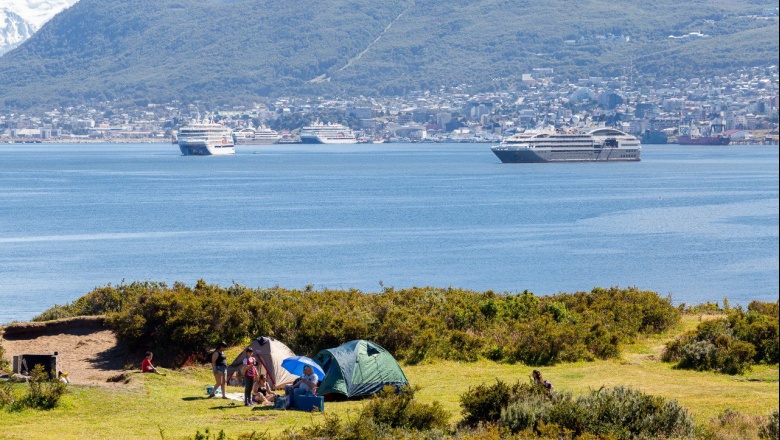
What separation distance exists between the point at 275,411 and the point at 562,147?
429ft

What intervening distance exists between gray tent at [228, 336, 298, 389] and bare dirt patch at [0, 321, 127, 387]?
2.21 metres

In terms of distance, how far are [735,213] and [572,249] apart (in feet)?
83.0

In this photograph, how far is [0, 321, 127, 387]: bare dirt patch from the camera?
66.8ft

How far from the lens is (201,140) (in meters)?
188

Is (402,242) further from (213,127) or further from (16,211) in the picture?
(213,127)

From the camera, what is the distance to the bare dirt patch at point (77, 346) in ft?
66.8

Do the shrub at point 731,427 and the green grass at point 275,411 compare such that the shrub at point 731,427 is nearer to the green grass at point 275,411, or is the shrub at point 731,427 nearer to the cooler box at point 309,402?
the green grass at point 275,411

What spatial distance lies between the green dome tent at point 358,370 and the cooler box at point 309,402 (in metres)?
0.85

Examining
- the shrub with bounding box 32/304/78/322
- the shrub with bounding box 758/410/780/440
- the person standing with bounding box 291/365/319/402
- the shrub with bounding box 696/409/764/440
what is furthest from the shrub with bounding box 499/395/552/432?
the shrub with bounding box 32/304/78/322

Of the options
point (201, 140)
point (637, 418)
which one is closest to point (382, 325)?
point (637, 418)

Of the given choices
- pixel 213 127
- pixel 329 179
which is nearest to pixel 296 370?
pixel 329 179

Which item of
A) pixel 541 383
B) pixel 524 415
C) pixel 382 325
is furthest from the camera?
pixel 382 325

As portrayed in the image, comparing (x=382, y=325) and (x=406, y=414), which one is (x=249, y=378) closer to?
(x=406, y=414)

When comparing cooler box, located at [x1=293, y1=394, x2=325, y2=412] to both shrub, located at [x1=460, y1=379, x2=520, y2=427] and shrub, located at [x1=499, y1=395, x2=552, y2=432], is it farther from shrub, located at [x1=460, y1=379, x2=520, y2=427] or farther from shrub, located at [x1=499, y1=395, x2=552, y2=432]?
shrub, located at [x1=499, y1=395, x2=552, y2=432]
